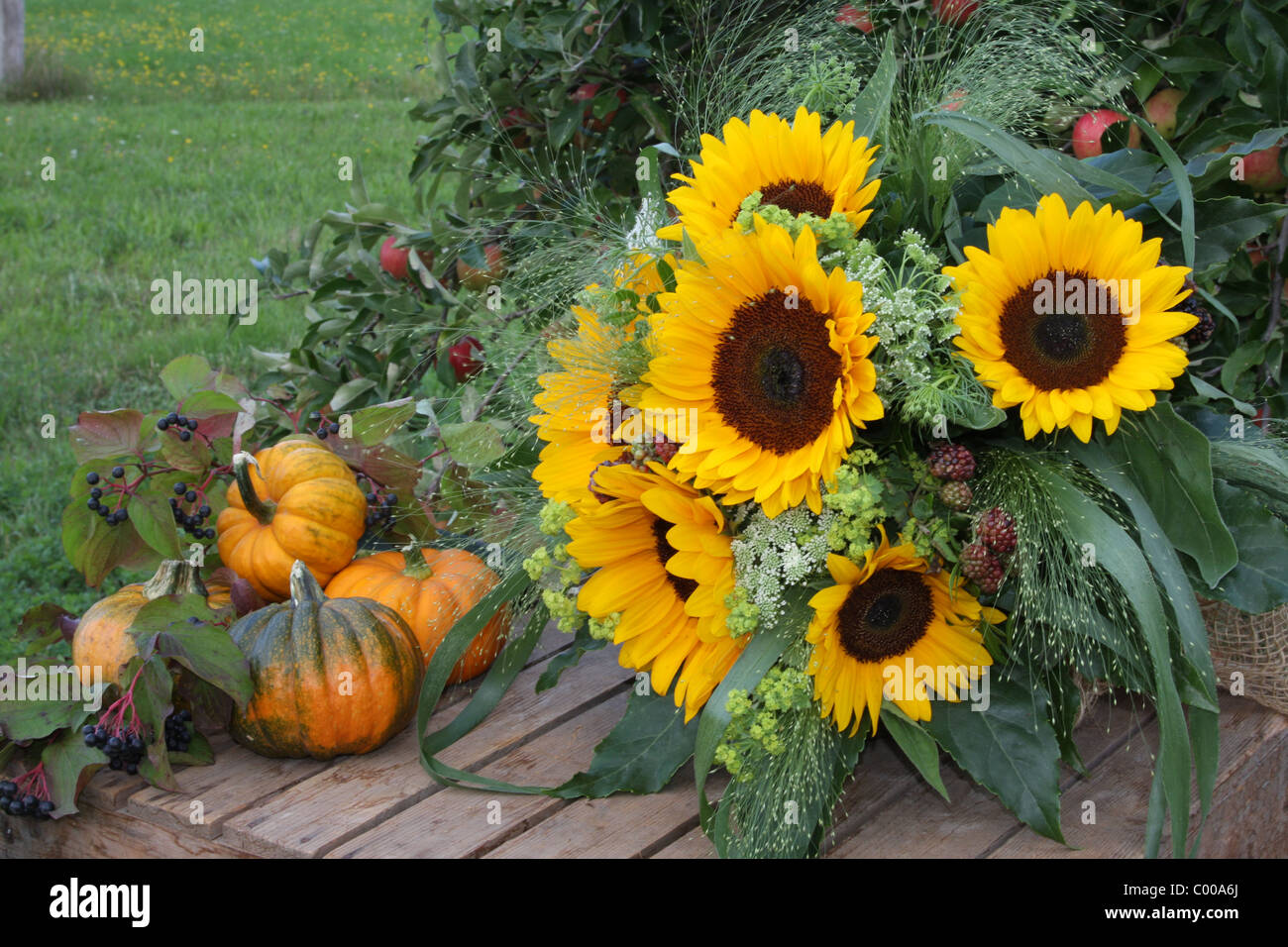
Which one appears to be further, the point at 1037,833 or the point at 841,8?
the point at 841,8

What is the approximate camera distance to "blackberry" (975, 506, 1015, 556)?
1363 mm

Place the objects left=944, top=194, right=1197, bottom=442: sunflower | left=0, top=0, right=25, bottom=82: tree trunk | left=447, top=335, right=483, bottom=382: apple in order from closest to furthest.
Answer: left=944, top=194, right=1197, bottom=442: sunflower
left=447, top=335, right=483, bottom=382: apple
left=0, top=0, right=25, bottom=82: tree trunk

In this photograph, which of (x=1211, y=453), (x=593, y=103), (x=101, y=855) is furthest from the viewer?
(x=593, y=103)

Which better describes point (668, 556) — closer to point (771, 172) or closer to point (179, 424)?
point (771, 172)

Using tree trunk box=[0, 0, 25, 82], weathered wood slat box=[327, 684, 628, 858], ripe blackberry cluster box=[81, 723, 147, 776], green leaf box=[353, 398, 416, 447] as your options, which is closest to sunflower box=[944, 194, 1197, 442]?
weathered wood slat box=[327, 684, 628, 858]

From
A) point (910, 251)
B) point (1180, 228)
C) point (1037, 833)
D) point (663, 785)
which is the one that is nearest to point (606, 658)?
point (663, 785)

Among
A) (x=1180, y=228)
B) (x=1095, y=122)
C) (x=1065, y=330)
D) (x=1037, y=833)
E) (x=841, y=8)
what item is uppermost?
(x=841, y=8)

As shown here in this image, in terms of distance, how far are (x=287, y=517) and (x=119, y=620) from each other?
0.96ft

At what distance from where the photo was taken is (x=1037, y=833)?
4.76ft

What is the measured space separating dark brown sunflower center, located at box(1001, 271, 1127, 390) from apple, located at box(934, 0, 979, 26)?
65cm

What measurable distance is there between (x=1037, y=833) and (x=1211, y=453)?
49cm

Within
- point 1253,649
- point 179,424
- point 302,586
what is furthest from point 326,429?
point 1253,649

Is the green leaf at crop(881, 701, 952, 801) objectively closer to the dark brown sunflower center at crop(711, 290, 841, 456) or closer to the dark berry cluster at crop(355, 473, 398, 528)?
the dark brown sunflower center at crop(711, 290, 841, 456)
